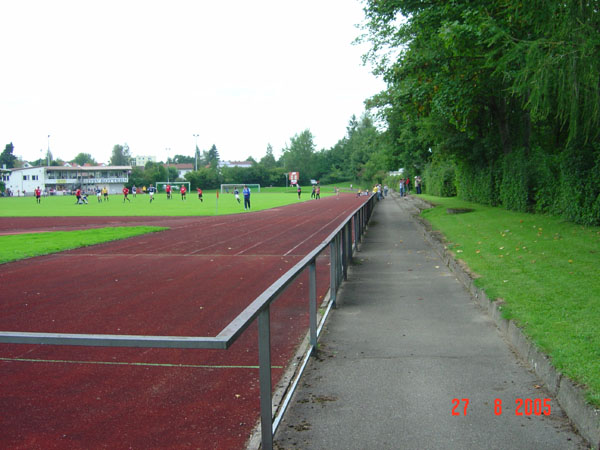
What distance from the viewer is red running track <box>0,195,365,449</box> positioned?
3738mm

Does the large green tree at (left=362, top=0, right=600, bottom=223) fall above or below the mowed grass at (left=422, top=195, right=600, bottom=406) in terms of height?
above

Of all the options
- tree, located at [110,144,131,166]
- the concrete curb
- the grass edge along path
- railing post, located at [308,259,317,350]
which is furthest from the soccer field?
tree, located at [110,144,131,166]

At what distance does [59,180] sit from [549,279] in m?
134

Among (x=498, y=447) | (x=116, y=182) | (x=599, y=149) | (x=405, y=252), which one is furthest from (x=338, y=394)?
(x=116, y=182)

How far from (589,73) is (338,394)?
268 inches

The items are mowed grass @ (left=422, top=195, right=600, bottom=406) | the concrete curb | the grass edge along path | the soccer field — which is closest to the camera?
the concrete curb

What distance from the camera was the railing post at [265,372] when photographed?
3035 millimetres

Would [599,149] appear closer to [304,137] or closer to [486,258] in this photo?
[486,258]

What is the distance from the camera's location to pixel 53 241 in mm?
16547

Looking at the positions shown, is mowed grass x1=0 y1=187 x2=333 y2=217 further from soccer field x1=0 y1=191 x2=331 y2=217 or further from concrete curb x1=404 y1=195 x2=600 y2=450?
concrete curb x1=404 y1=195 x2=600 y2=450

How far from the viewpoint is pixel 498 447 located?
3408 millimetres

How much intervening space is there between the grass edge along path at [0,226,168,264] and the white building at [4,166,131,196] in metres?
111

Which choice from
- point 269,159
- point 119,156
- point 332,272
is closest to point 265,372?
point 332,272

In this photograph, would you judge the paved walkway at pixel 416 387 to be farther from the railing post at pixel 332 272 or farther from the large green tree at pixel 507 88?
the large green tree at pixel 507 88
